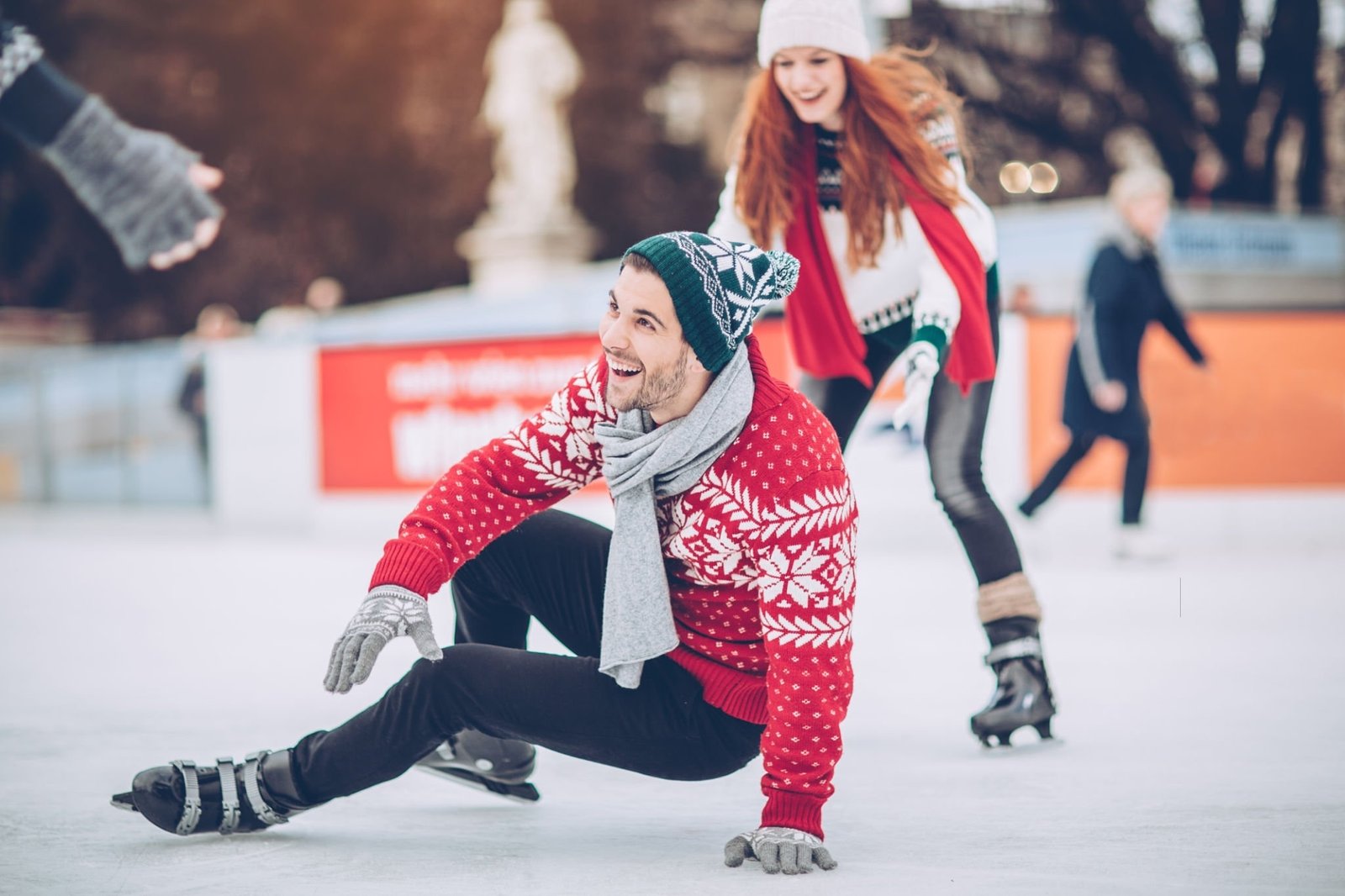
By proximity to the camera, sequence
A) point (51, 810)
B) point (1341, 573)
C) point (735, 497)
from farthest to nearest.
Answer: point (1341, 573)
point (51, 810)
point (735, 497)

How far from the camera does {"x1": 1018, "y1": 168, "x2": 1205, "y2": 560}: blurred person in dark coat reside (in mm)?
7406

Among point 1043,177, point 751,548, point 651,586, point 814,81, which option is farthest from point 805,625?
point 1043,177

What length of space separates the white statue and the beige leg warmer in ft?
56.0

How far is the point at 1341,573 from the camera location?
7.07 metres

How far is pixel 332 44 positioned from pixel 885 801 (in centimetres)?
2515

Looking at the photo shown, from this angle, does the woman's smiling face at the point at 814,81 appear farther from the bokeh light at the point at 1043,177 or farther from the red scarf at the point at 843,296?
the bokeh light at the point at 1043,177

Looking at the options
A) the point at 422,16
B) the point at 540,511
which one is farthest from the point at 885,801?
the point at 422,16

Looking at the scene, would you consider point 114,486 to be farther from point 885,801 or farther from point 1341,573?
point 885,801

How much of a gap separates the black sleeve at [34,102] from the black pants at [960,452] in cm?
172

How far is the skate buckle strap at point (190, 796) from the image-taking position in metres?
2.73

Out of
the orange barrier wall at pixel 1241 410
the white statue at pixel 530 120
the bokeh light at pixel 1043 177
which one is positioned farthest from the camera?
the white statue at pixel 530 120

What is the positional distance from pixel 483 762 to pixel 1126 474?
503 cm

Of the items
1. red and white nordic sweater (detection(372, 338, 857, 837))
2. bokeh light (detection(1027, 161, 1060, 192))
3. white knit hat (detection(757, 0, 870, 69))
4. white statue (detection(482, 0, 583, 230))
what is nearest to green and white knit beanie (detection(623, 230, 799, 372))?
red and white nordic sweater (detection(372, 338, 857, 837))

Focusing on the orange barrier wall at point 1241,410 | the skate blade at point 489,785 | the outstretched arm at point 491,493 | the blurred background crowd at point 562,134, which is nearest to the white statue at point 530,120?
the blurred background crowd at point 562,134
